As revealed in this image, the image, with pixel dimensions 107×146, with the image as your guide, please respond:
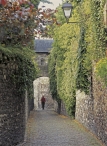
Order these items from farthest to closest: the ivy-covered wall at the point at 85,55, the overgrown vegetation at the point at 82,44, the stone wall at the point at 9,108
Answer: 1. the overgrown vegetation at the point at 82,44
2. the ivy-covered wall at the point at 85,55
3. the stone wall at the point at 9,108

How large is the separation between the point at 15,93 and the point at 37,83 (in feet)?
134

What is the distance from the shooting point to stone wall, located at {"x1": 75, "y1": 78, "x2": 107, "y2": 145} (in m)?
13.5

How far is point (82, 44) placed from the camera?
61.0 feet

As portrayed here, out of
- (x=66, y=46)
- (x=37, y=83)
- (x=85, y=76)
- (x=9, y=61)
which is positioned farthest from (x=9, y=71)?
(x=37, y=83)

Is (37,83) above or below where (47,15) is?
below

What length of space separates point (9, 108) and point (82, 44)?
704cm

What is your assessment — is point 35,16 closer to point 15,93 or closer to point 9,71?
point 9,71

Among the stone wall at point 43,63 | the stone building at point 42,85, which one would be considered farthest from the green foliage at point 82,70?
the stone building at point 42,85

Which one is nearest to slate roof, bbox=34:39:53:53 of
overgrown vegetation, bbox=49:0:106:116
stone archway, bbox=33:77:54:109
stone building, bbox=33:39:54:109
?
stone building, bbox=33:39:54:109

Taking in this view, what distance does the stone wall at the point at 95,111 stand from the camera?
13.5m

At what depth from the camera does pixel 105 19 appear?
1220 centimetres

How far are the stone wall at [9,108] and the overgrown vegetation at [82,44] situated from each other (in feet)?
9.72

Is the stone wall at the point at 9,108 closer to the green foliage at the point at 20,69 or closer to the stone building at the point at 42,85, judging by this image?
the green foliage at the point at 20,69

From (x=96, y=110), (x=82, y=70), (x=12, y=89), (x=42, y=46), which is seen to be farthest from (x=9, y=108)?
(x=42, y=46)
